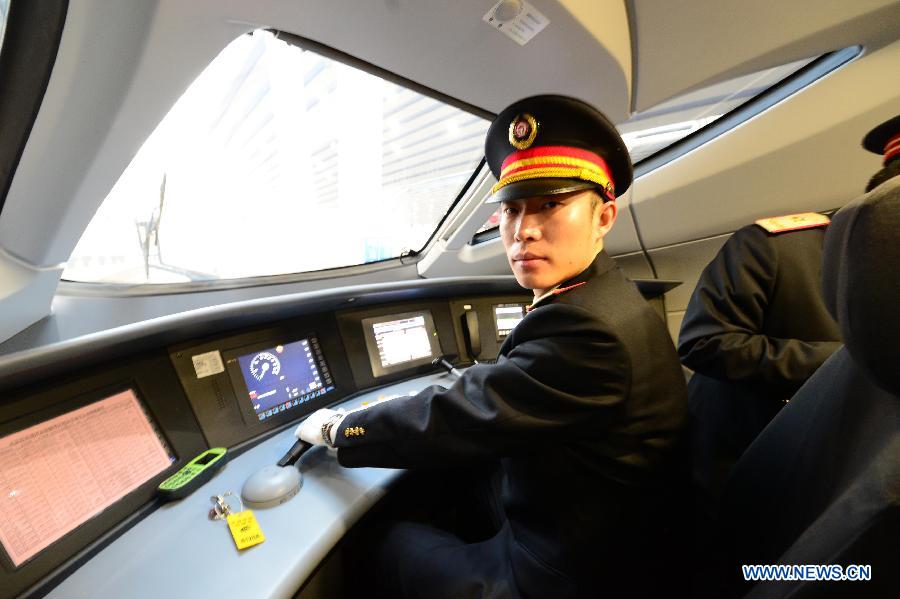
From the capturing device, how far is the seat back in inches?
12.3

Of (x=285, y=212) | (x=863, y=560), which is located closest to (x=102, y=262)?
(x=285, y=212)

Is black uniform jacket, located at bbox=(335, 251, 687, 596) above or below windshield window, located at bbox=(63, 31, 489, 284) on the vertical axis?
below

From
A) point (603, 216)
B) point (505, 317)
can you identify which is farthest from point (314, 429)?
point (505, 317)

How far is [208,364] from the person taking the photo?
1.07 meters

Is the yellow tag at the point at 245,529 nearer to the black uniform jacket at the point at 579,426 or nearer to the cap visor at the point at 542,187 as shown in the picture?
the black uniform jacket at the point at 579,426

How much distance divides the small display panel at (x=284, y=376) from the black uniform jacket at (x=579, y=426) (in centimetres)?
65

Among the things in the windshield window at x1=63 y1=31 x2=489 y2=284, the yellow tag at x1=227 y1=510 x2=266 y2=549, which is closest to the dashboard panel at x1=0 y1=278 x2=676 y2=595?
the yellow tag at x1=227 y1=510 x2=266 y2=549

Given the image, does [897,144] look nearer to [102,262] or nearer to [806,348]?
[806,348]

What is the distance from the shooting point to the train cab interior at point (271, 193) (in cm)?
67

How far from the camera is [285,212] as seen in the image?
177 centimetres

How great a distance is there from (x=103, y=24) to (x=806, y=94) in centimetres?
234

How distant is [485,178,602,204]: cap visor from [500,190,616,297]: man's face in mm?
24

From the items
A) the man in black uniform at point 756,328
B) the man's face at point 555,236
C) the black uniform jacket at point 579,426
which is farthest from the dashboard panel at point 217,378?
the man in black uniform at point 756,328

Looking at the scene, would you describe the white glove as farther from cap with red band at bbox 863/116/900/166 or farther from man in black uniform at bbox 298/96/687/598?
cap with red band at bbox 863/116/900/166
